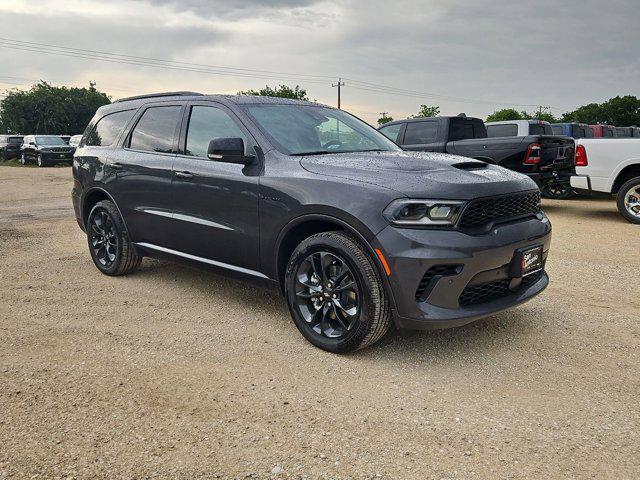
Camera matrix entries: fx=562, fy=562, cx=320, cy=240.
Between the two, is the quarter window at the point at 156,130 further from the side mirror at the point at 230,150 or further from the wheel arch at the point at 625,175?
the wheel arch at the point at 625,175

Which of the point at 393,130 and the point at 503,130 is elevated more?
the point at 503,130

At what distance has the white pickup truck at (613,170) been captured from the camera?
9.28 meters

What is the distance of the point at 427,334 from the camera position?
4121 millimetres

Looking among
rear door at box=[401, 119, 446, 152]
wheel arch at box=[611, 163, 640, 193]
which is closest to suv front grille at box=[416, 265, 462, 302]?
wheel arch at box=[611, 163, 640, 193]

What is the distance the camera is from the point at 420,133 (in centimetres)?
1120

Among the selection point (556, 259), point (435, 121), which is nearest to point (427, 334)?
point (556, 259)

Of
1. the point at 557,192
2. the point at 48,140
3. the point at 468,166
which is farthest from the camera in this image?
the point at 48,140

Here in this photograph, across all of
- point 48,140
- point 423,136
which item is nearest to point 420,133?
point 423,136

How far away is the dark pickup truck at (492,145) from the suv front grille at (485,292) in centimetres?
625

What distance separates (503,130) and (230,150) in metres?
11.5

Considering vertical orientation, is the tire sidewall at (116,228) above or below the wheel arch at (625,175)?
below

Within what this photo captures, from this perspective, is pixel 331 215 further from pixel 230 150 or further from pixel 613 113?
pixel 613 113

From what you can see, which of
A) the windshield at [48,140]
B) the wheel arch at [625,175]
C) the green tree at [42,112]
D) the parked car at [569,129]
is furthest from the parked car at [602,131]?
the green tree at [42,112]

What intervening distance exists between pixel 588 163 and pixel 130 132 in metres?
7.66
